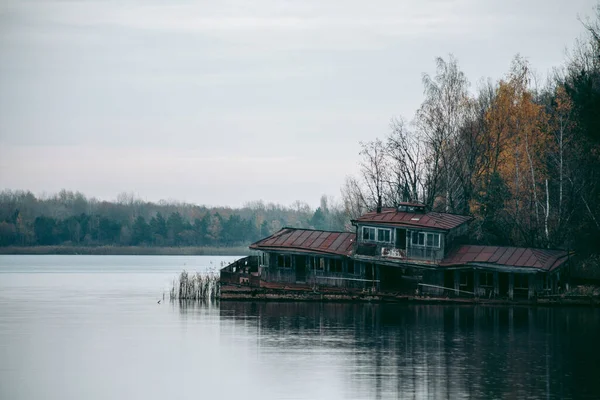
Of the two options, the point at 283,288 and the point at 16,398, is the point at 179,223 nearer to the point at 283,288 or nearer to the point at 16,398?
the point at 283,288

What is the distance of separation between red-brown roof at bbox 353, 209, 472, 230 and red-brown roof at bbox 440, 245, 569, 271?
2.22m

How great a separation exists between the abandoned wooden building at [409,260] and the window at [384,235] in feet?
0.24

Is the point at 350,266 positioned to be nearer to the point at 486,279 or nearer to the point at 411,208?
the point at 411,208

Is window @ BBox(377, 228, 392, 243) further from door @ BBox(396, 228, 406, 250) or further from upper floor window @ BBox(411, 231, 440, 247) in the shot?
upper floor window @ BBox(411, 231, 440, 247)

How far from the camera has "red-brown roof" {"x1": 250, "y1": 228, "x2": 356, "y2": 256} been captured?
7025 centimetres

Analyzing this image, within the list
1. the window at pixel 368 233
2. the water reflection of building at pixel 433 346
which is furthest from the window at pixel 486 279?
the window at pixel 368 233

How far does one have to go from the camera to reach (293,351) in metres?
45.1

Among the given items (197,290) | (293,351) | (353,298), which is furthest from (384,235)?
(293,351)

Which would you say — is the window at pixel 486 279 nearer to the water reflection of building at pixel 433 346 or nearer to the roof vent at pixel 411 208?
the water reflection of building at pixel 433 346

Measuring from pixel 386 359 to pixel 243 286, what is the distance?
95.8 ft

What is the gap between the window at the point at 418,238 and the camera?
68.1 metres

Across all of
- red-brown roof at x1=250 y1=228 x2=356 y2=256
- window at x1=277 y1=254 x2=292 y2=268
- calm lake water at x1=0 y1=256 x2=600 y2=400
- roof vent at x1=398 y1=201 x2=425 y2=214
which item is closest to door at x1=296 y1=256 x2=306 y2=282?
window at x1=277 y1=254 x2=292 y2=268

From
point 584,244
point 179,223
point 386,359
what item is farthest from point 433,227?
point 179,223

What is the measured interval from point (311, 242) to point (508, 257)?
14.9 m
